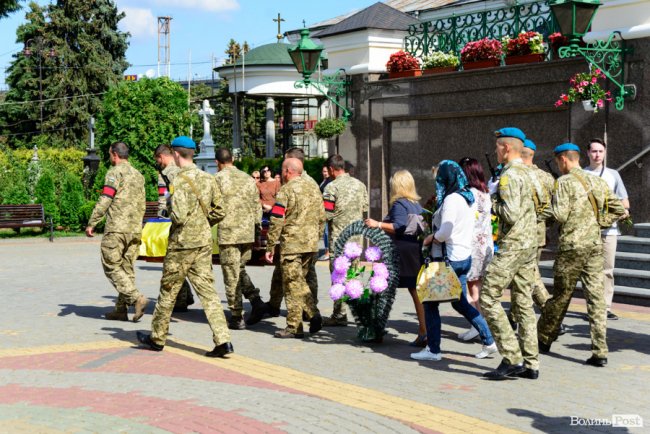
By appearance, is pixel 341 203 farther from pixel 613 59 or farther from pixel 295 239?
pixel 613 59

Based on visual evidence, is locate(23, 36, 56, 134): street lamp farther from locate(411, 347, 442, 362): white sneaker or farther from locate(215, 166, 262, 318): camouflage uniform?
locate(411, 347, 442, 362): white sneaker

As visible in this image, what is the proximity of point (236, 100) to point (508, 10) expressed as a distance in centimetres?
2495

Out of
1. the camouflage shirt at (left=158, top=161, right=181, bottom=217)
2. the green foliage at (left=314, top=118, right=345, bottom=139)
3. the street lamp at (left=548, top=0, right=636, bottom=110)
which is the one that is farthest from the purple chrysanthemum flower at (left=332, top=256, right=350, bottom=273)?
the green foliage at (left=314, top=118, right=345, bottom=139)

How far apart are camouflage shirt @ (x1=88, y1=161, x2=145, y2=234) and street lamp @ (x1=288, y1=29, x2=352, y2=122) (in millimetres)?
6220

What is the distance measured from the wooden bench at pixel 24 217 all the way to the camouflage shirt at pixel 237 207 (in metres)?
15.7

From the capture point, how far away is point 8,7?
27109mm

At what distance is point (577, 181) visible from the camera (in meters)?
8.55

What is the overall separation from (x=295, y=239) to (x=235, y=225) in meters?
0.86

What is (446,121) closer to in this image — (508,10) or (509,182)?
(508,10)

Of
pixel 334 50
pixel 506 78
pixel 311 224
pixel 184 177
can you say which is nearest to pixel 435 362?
pixel 311 224

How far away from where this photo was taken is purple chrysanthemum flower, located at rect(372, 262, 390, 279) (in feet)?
30.5

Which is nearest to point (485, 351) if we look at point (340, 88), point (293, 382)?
point (293, 382)

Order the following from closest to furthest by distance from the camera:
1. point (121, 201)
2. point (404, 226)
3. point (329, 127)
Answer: point (404, 226) < point (121, 201) < point (329, 127)

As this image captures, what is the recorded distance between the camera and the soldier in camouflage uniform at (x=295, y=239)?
32.7 ft
